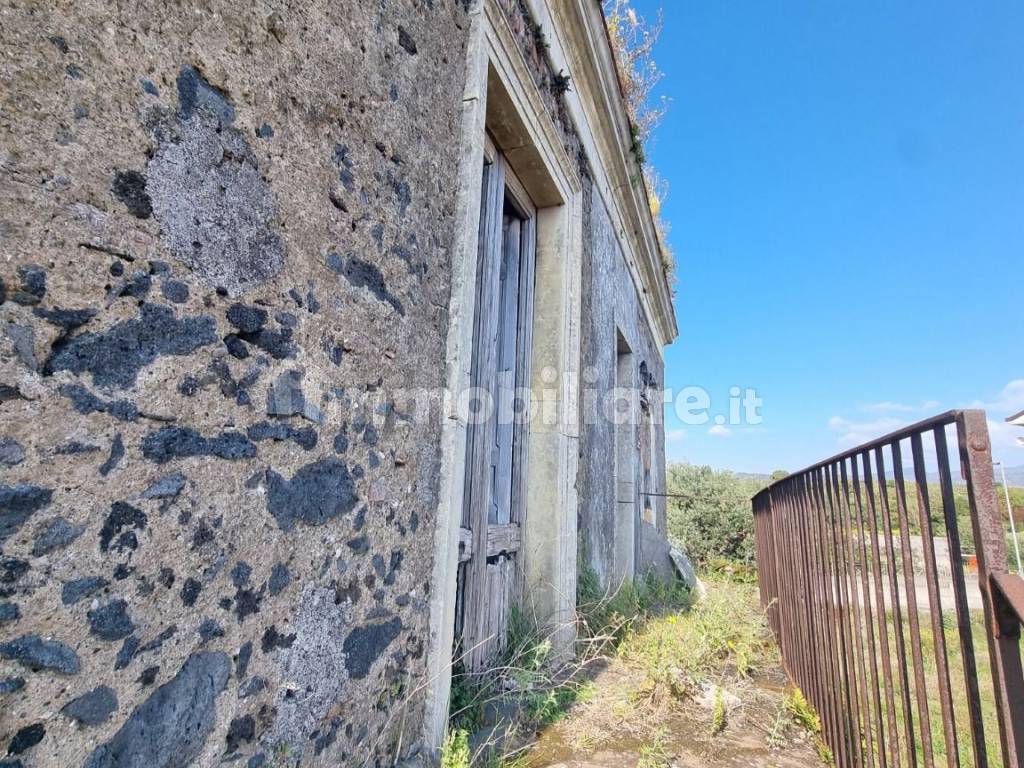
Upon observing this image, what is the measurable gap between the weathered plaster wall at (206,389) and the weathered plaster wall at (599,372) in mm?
2462

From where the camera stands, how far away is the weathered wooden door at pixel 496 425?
2805 mm

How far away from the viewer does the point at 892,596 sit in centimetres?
171

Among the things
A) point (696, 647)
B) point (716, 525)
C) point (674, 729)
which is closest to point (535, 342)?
point (696, 647)

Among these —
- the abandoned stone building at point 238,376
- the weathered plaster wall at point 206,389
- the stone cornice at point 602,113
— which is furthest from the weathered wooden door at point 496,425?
the stone cornice at point 602,113

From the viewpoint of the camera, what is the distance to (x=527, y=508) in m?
3.56

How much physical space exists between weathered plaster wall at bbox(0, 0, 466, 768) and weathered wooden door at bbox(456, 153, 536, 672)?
32.0 inches

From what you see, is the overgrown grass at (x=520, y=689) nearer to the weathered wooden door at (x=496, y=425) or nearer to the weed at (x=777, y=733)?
the weathered wooden door at (x=496, y=425)

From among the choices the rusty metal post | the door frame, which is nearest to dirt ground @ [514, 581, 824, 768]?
the door frame

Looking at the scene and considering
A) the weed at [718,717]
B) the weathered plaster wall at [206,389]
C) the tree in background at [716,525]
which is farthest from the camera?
the tree in background at [716,525]

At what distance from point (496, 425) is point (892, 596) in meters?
2.03

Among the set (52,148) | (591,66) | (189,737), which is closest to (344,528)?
(189,737)

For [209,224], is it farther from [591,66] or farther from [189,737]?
[591,66]

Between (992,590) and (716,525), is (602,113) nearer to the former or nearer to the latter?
(992,590)

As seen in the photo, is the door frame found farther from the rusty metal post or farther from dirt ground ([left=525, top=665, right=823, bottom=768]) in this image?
the rusty metal post
